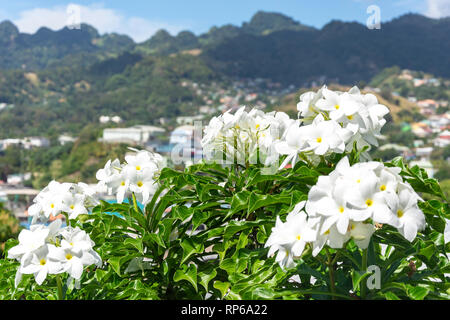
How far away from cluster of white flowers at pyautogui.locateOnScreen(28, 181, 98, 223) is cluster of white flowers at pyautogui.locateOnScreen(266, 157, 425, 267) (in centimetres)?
69

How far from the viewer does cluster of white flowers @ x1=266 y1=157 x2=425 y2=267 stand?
2.46 ft

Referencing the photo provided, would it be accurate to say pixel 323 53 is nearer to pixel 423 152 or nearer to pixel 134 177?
pixel 423 152

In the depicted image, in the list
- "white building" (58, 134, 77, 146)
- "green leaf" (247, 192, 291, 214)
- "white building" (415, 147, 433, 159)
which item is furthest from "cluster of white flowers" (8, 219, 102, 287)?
"white building" (58, 134, 77, 146)

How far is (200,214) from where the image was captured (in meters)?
1.12

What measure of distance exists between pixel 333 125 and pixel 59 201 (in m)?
0.76

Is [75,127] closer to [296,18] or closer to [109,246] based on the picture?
[109,246]

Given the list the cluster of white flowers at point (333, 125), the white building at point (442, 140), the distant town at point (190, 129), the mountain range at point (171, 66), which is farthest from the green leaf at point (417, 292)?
the mountain range at point (171, 66)

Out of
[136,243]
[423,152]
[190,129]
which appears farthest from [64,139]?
[136,243]

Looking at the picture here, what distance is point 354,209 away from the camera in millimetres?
754

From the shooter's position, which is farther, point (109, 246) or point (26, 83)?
point (26, 83)

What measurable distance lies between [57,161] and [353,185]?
172 feet

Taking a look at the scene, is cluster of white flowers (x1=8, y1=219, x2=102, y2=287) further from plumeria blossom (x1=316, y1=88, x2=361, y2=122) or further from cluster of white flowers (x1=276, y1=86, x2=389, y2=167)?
plumeria blossom (x1=316, y1=88, x2=361, y2=122)

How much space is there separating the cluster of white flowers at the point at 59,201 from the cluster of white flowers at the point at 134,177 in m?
0.09
